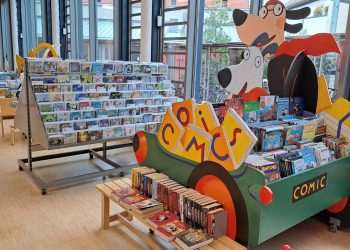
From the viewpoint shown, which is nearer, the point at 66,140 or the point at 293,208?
the point at 293,208

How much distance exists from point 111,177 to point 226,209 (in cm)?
228

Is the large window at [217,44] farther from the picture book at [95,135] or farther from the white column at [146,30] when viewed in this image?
the picture book at [95,135]

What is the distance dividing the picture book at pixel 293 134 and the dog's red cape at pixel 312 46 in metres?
0.77

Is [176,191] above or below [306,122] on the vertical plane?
below

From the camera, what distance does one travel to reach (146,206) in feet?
8.00

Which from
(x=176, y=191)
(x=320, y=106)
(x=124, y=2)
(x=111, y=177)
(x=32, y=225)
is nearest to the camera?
(x=176, y=191)

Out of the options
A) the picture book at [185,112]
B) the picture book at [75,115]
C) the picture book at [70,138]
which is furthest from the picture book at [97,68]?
the picture book at [185,112]

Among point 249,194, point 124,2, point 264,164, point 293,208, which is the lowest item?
point 293,208

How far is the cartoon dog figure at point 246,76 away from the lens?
9.81 feet

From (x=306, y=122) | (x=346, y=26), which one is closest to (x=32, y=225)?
(x=306, y=122)

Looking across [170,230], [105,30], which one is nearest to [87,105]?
[170,230]

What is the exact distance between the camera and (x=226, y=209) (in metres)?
2.23

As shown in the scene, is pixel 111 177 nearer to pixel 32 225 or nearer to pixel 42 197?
pixel 42 197

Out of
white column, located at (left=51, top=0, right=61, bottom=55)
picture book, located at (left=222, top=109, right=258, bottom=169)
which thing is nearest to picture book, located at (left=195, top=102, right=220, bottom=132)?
picture book, located at (left=222, top=109, right=258, bottom=169)
